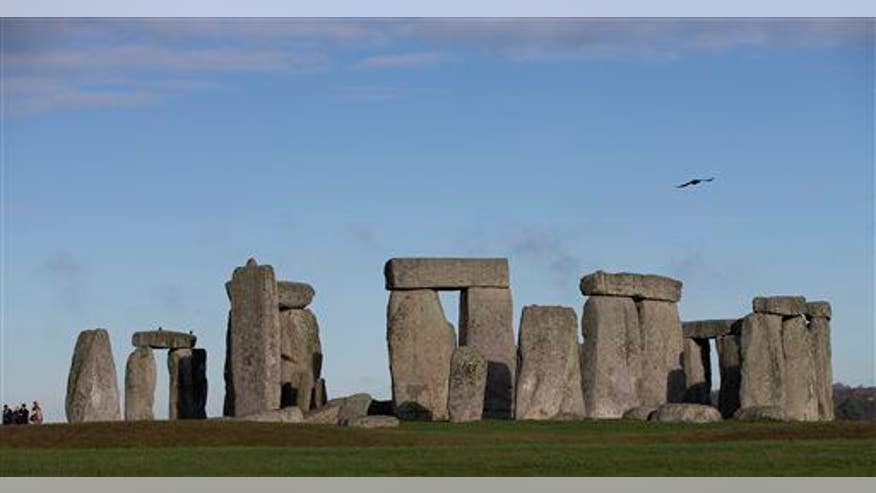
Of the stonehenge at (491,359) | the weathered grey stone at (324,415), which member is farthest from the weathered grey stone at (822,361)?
the weathered grey stone at (324,415)

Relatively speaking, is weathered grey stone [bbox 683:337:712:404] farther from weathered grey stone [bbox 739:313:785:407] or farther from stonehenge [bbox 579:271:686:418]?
weathered grey stone [bbox 739:313:785:407]

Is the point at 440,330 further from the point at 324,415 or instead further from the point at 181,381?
the point at 181,381

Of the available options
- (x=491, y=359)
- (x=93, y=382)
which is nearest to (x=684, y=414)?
(x=491, y=359)

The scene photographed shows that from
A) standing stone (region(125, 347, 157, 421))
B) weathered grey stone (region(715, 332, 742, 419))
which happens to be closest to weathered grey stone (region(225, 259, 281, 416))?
standing stone (region(125, 347, 157, 421))

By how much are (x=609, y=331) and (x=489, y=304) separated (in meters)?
2.33

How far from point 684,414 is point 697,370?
893 centimetres

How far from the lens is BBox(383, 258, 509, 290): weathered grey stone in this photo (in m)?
45.0

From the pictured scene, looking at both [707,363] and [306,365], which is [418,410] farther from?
[707,363]

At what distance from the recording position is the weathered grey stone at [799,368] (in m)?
46.5

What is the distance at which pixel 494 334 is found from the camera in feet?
149

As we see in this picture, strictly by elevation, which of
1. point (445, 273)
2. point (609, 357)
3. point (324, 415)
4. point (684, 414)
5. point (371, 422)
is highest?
point (445, 273)

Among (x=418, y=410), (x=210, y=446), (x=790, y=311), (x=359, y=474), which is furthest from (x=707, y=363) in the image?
(x=359, y=474)

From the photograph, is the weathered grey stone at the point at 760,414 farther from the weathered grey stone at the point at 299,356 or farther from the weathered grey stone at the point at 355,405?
the weathered grey stone at the point at 299,356

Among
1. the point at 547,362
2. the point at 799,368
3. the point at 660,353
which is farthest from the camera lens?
the point at 660,353
